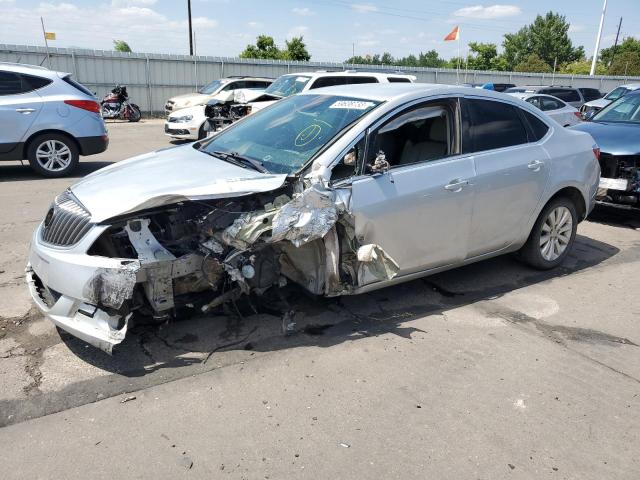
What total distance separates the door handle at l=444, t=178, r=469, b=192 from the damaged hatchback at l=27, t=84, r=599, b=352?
1 cm

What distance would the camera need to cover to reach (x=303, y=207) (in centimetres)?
355

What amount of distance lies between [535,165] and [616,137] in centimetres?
351

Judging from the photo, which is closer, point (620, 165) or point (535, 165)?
point (535, 165)

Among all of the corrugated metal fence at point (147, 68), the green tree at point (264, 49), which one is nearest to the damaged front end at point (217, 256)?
the corrugated metal fence at point (147, 68)

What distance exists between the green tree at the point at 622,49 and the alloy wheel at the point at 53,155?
76.1 metres

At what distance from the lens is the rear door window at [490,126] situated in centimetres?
450

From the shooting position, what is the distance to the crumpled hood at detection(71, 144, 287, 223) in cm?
335

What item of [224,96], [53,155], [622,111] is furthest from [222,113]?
[622,111]

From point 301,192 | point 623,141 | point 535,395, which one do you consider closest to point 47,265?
point 301,192

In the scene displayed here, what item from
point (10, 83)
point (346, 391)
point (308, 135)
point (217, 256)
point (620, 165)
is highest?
point (10, 83)

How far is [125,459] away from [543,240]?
4243mm

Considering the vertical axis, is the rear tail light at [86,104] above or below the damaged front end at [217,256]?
above

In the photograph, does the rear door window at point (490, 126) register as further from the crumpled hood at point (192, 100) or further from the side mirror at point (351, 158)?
the crumpled hood at point (192, 100)

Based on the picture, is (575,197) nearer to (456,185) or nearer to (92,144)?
(456,185)
